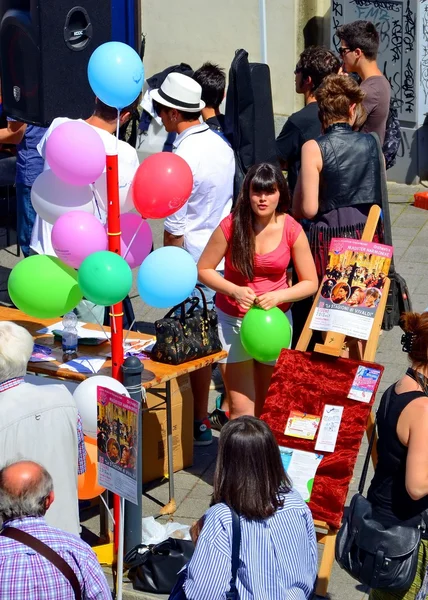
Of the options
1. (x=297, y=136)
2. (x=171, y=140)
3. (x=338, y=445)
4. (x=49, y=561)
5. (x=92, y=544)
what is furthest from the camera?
(x=171, y=140)

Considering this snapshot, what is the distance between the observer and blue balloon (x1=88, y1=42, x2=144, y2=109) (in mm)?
4828

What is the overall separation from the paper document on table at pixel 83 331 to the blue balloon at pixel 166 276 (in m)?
0.73

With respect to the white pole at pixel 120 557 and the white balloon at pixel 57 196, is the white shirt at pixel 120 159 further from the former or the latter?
the white pole at pixel 120 557

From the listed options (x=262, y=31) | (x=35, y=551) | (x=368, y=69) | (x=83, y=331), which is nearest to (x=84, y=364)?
(x=83, y=331)

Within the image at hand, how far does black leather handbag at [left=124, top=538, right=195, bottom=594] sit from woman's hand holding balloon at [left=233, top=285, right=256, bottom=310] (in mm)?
1253

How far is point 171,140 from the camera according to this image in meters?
11.3

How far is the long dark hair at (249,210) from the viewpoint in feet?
17.7

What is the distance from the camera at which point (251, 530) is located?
3537mm

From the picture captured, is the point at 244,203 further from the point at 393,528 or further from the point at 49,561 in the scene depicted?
the point at 49,561

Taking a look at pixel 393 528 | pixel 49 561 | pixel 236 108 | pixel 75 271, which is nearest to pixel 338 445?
pixel 393 528

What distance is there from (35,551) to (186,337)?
7.21 ft

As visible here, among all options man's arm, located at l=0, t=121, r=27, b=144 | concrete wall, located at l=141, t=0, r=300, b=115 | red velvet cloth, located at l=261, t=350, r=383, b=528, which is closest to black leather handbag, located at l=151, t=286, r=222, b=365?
red velvet cloth, located at l=261, t=350, r=383, b=528

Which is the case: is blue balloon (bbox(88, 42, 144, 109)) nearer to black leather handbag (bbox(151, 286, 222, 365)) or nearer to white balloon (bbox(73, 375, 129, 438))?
→ black leather handbag (bbox(151, 286, 222, 365))

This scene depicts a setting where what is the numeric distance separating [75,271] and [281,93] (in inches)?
282
